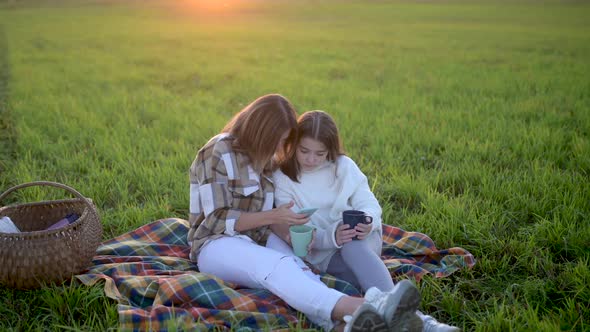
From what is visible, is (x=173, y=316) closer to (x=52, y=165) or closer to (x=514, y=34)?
(x=52, y=165)

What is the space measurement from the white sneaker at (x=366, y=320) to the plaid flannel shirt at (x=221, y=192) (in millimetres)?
970

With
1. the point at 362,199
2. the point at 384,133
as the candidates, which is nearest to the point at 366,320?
the point at 362,199

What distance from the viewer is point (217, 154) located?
9.50ft

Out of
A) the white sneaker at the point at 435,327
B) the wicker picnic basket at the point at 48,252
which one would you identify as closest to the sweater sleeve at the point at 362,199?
the white sneaker at the point at 435,327

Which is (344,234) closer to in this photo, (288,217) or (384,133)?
(288,217)

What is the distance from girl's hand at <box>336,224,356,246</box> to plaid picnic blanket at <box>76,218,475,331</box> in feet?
0.77

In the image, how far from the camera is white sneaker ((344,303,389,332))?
211 cm

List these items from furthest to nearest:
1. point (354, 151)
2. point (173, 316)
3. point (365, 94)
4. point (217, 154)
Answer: point (365, 94), point (354, 151), point (217, 154), point (173, 316)

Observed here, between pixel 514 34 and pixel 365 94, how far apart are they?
947 centimetres

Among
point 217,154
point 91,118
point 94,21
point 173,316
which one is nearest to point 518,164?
point 217,154

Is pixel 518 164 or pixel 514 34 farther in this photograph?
pixel 514 34

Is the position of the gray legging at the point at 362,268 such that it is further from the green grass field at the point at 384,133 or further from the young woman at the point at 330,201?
the green grass field at the point at 384,133

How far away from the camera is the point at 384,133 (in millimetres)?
5711

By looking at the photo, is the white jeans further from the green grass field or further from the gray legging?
the green grass field
